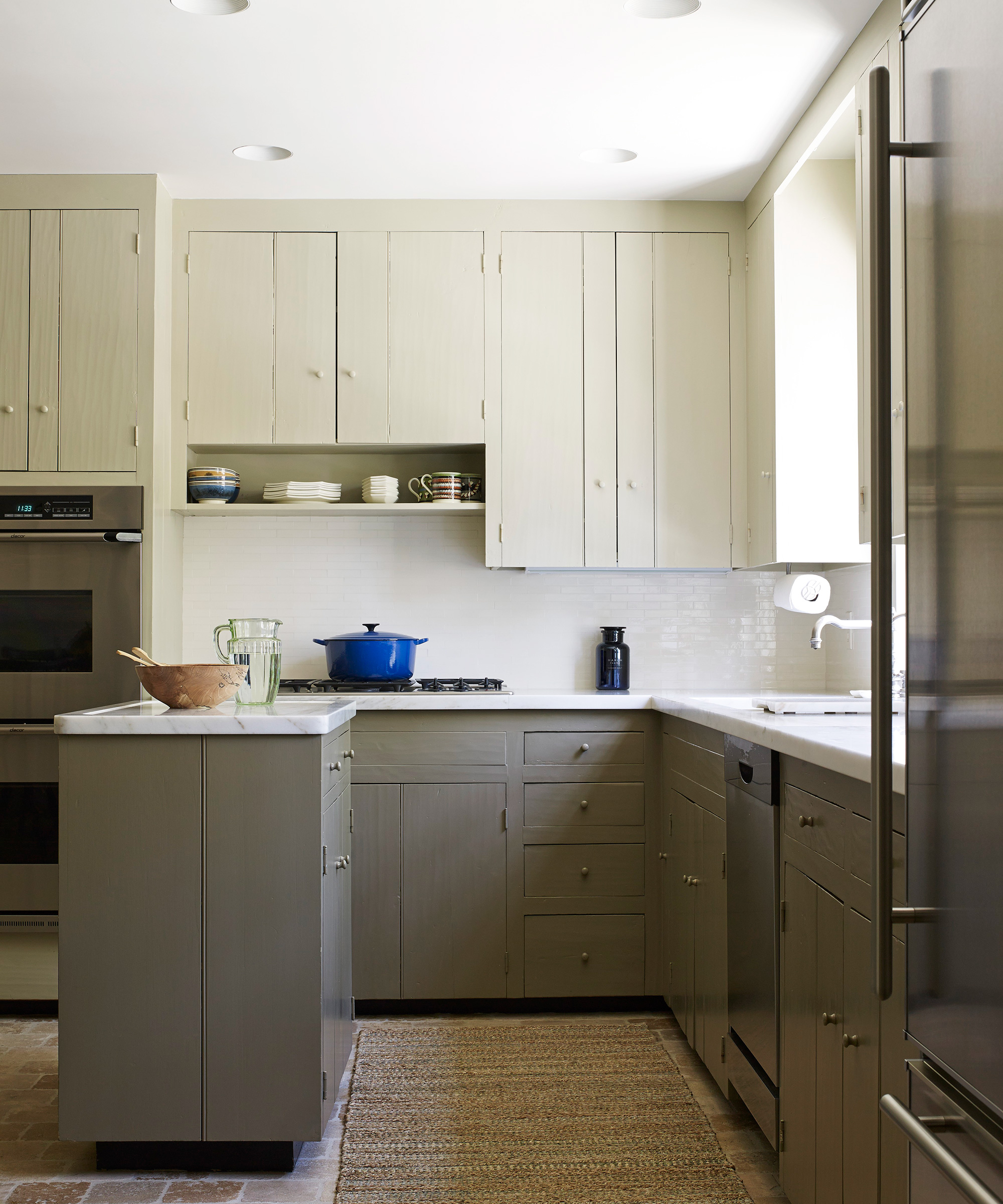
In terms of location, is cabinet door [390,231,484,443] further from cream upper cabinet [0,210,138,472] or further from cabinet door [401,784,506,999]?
cabinet door [401,784,506,999]

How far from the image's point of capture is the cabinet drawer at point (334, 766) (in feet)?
7.27

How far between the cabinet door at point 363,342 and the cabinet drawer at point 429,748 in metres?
1.11

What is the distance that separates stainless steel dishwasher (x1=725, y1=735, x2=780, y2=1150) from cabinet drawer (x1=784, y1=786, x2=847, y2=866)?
3.2 inches

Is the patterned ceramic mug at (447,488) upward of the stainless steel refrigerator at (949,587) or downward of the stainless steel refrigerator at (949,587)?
upward

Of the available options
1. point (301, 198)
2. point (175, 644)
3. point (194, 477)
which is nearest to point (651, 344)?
point (301, 198)

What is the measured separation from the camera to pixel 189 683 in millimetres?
2312

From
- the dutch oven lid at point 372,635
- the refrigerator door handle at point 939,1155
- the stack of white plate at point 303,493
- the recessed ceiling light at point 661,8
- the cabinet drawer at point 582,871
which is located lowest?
the cabinet drawer at point 582,871

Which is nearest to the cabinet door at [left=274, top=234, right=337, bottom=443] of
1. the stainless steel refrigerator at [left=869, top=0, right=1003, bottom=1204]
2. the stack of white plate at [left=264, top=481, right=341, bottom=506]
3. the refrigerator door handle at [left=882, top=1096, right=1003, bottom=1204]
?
the stack of white plate at [left=264, top=481, right=341, bottom=506]

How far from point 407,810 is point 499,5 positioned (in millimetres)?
2316

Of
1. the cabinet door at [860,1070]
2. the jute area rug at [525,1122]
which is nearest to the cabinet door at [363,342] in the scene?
the jute area rug at [525,1122]

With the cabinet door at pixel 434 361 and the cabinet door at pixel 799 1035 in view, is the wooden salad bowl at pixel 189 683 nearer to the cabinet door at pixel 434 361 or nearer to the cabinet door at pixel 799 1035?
the cabinet door at pixel 799 1035

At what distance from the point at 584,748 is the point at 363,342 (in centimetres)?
167

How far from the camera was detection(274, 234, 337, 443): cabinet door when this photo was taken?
145 inches

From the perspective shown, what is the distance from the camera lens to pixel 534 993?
128 inches
